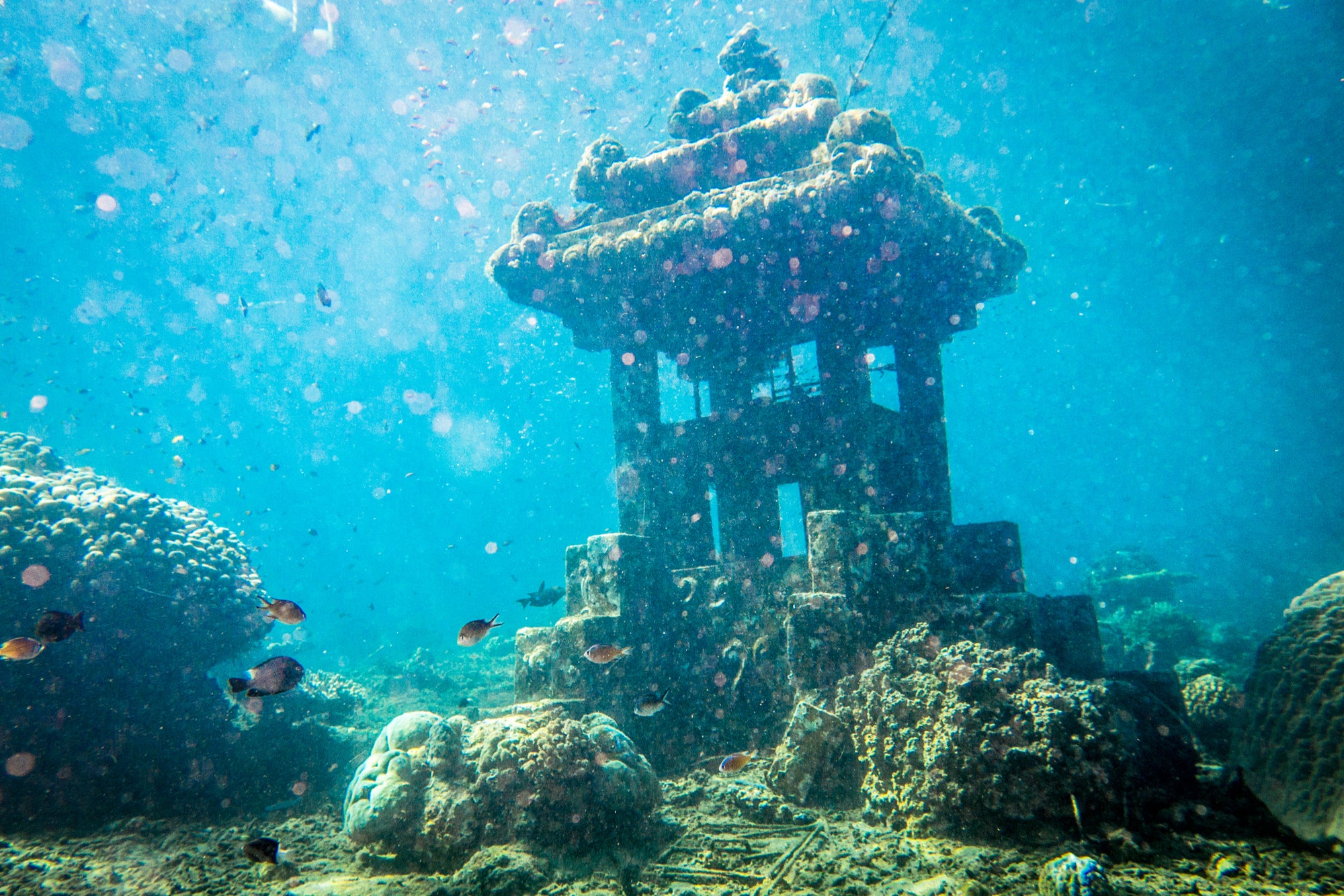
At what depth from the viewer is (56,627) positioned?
17.1ft

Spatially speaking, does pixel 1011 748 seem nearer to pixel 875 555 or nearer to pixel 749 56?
pixel 875 555

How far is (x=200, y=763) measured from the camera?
8336 millimetres

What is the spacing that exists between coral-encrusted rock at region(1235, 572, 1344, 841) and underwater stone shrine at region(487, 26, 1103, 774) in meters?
1.65

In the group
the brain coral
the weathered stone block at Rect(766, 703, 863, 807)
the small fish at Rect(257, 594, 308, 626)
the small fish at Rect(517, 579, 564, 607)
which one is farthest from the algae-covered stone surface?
the small fish at Rect(517, 579, 564, 607)

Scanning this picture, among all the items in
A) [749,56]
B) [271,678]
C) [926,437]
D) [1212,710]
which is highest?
A: [749,56]

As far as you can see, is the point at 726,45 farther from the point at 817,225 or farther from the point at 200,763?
the point at 200,763

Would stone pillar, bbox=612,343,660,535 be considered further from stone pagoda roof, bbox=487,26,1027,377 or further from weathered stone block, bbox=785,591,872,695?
weathered stone block, bbox=785,591,872,695

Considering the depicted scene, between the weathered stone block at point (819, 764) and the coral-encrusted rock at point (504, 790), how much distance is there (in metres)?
1.55

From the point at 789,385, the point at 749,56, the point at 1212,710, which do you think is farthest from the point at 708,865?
the point at 749,56

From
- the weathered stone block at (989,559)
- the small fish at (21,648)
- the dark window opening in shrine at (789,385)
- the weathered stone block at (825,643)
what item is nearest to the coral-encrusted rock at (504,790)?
the weathered stone block at (825,643)

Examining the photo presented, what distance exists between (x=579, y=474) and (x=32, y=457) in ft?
354

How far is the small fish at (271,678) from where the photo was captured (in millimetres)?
4566

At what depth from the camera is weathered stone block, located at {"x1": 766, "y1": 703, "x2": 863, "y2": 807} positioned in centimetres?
584

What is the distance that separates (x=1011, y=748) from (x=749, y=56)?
14.3 meters
